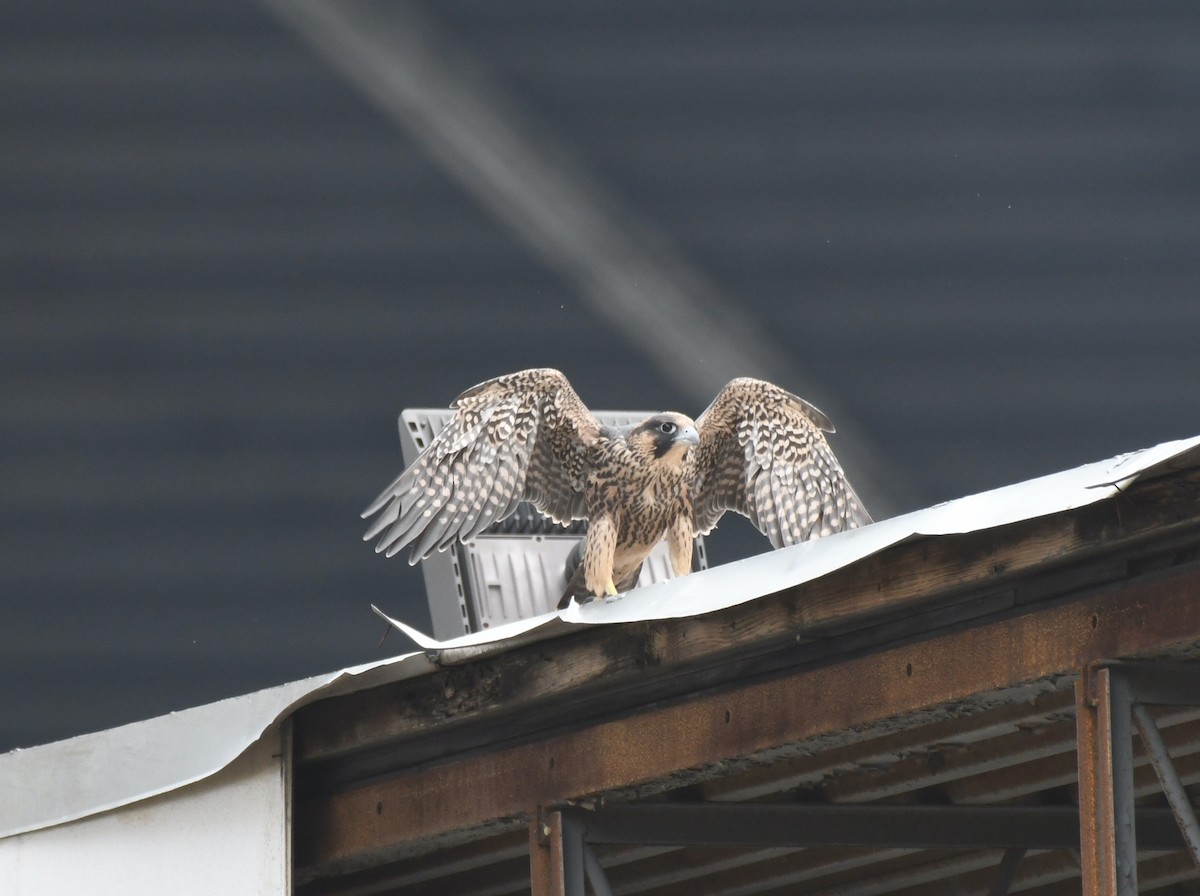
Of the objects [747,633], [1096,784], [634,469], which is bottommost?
[1096,784]

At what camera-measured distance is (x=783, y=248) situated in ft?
44.8

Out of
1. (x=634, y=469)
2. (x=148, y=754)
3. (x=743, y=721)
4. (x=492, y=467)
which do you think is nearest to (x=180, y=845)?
(x=148, y=754)

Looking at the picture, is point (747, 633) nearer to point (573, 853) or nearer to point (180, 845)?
point (573, 853)

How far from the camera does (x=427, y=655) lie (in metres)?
4.93

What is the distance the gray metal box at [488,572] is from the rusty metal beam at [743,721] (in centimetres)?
122

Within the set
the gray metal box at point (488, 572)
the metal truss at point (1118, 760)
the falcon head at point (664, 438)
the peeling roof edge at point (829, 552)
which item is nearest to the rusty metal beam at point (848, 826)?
the peeling roof edge at point (829, 552)

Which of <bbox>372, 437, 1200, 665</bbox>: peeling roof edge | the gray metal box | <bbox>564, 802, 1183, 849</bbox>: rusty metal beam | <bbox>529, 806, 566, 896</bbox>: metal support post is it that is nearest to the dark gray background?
the gray metal box

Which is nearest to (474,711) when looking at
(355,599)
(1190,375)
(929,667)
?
(929,667)

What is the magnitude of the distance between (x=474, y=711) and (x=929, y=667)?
1.06m

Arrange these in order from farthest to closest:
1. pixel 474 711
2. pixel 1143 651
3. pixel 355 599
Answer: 1. pixel 355 599
2. pixel 474 711
3. pixel 1143 651

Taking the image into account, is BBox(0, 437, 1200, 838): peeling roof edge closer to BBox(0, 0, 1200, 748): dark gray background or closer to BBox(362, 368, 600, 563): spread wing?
BBox(362, 368, 600, 563): spread wing

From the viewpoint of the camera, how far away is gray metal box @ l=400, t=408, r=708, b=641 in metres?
6.53

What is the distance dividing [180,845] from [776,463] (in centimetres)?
213

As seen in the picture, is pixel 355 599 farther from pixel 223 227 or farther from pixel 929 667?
pixel 929 667
